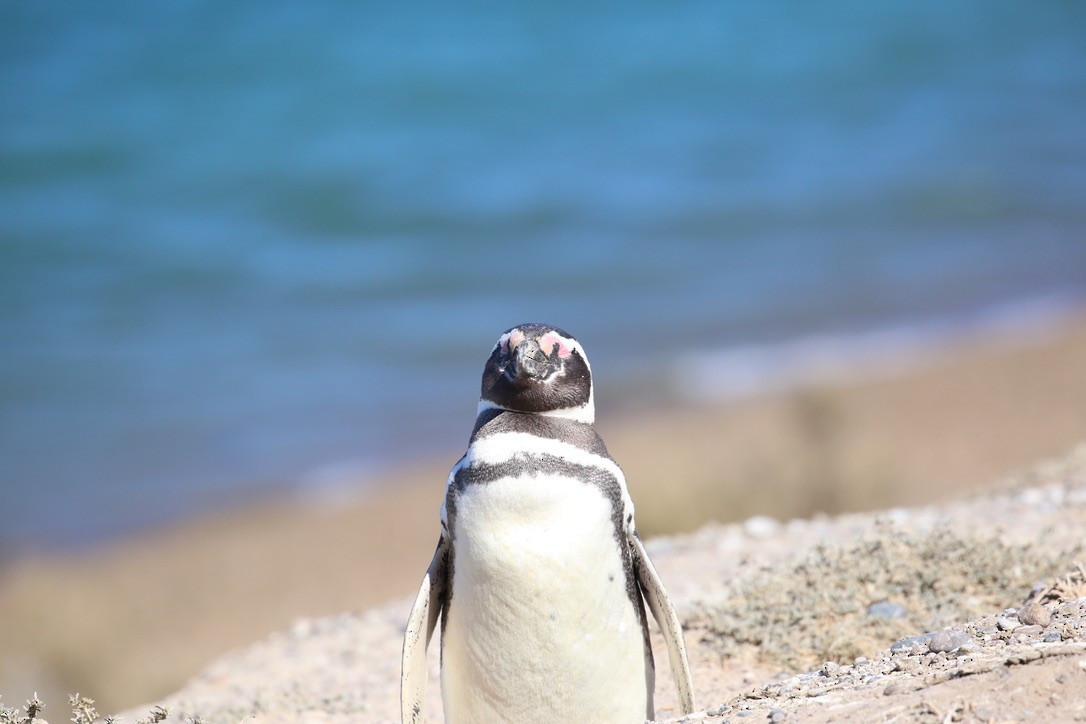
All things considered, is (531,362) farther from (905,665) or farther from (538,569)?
(905,665)

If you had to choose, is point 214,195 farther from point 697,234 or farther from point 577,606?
point 577,606

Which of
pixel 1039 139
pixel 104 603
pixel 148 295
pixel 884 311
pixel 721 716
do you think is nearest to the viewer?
pixel 721 716

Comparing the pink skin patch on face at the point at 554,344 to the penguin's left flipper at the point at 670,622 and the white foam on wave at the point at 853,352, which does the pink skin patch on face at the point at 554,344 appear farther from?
the white foam on wave at the point at 853,352

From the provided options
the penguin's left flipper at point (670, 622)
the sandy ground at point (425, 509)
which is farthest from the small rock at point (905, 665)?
the sandy ground at point (425, 509)

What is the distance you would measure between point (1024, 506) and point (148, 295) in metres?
14.0

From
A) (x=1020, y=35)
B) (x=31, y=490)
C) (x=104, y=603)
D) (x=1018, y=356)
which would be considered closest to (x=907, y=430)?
(x=1018, y=356)

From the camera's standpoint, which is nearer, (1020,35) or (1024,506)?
(1024,506)

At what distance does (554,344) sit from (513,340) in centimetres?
13

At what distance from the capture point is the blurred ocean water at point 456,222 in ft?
47.9

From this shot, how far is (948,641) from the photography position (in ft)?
12.5

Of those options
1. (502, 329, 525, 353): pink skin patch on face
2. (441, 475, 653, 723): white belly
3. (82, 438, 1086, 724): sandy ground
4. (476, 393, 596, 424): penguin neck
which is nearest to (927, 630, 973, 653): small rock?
(82, 438, 1086, 724): sandy ground

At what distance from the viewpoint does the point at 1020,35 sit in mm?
32188

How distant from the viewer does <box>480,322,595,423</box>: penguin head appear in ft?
13.9

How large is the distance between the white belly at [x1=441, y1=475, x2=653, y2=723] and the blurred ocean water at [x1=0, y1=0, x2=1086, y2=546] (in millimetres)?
8697
